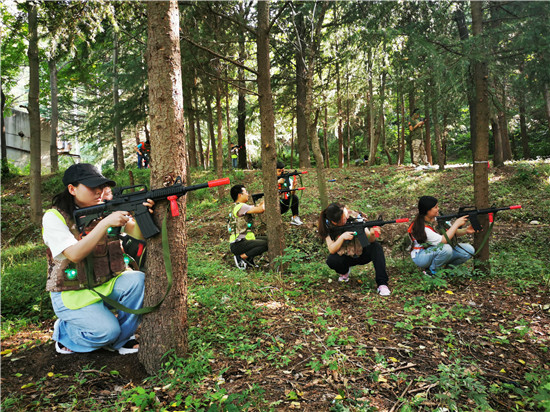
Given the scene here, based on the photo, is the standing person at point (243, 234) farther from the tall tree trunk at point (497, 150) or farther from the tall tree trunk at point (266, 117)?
the tall tree trunk at point (497, 150)

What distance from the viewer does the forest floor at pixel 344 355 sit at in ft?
8.70

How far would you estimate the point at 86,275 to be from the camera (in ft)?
11.0

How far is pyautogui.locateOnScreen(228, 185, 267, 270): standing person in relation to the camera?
6.92 metres

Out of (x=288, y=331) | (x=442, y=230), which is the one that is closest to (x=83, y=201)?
(x=288, y=331)

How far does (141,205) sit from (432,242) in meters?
4.67

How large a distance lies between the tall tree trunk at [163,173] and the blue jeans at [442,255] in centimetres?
420

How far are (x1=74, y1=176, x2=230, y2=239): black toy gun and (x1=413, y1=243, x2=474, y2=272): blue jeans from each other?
399cm

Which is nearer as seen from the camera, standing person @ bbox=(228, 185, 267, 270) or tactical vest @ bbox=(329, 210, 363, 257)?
tactical vest @ bbox=(329, 210, 363, 257)

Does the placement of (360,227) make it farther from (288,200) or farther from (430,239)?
(288,200)

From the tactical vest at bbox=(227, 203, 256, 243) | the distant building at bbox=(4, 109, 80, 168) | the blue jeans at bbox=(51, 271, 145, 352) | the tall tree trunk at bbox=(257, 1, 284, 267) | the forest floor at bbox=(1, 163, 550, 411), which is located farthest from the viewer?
the distant building at bbox=(4, 109, 80, 168)

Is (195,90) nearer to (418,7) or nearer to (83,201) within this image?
(418,7)

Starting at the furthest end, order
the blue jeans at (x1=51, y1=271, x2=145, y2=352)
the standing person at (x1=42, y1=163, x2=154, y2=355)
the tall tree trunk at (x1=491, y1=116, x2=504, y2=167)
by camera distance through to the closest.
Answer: the tall tree trunk at (x1=491, y1=116, x2=504, y2=167), the blue jeans at (x1=51, y1=271, x2=145, y2=352), the standing person at (x1=42, y1=163, x2=154, y2=355)

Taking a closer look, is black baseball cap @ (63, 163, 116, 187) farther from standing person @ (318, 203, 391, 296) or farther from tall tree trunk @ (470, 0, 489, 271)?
tall tree trunk @ (470, 0, 489, 271)

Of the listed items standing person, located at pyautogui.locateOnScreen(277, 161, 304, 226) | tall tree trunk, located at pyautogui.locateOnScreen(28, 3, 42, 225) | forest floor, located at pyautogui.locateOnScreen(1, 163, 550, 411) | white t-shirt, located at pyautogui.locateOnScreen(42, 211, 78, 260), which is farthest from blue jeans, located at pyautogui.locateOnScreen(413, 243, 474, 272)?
tall tree trunk, located at pyautogui.locateOnScreen(28, 3, 42, 225)
